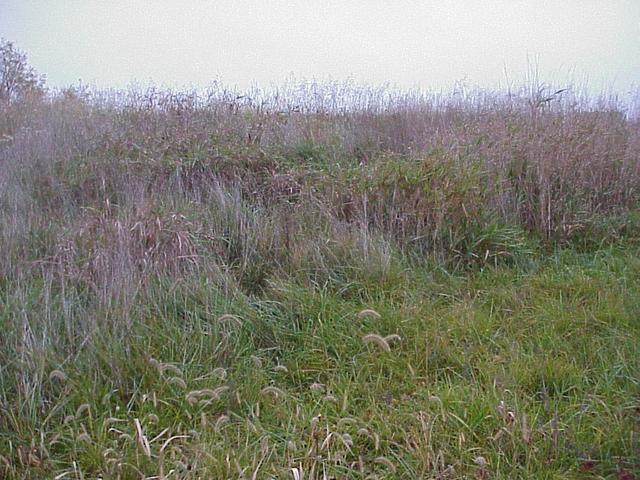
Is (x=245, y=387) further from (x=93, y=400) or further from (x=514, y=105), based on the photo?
(x=514, y=105)

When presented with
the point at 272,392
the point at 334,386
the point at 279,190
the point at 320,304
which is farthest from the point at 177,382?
the point at 279,190

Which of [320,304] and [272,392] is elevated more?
[320,304]

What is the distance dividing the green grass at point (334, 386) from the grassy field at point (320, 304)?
0.01 m

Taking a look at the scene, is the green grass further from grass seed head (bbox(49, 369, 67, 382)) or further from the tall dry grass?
the tall dry grass

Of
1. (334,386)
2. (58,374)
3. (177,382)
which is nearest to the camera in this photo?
(58,374)

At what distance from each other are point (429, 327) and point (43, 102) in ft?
21.7

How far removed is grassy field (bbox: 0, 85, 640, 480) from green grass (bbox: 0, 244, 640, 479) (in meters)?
0.01

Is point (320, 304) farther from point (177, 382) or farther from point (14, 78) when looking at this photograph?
point (14, 78)

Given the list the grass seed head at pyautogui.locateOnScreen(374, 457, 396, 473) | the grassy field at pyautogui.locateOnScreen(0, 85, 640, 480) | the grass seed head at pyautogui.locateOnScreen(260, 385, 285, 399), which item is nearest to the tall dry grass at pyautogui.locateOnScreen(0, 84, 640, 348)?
the grassy field at pyautogui.locateOnScreen(0, 85, 640, 480)

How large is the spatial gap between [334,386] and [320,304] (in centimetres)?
64

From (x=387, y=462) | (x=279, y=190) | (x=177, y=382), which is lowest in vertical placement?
(x=387, y=462)

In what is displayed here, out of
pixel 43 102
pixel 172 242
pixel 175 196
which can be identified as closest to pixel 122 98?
pixel 43 102

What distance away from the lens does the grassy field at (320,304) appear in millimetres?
2156

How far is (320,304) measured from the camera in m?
3.13
